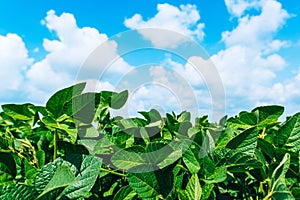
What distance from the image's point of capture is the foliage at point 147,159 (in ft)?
2.84

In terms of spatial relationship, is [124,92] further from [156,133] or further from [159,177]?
[159,177]

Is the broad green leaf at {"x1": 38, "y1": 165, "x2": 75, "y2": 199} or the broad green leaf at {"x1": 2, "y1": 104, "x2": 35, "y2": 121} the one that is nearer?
the broad green leaf at {"x1": 38, "y1": 165, "x2": 75, "y2": 199}

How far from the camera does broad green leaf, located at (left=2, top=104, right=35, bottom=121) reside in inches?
51.4

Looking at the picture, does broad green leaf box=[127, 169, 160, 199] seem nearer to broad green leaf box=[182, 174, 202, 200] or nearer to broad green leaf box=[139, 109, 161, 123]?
broad green leaf box=[182, 174, 202, 200]

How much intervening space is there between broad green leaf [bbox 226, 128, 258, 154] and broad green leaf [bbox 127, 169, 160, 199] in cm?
23

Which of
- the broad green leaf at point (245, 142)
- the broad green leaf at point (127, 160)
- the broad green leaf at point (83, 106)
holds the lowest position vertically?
the broad green leaf at point (127, 160)

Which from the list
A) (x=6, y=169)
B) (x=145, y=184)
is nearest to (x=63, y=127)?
(x=6, y=169)

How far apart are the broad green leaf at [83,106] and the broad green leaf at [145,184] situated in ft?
0.80

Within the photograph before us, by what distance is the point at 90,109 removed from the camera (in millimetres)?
1095

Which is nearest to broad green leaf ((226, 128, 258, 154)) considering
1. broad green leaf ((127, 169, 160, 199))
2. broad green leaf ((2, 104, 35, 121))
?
broad green leaf ((127, 169, 160, 199))

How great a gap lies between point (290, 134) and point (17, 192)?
80 centimetres

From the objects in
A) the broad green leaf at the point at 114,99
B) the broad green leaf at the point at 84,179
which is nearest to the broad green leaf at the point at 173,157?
the broad green leaf at the point at 84,179

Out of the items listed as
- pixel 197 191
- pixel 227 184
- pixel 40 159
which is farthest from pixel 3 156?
pixel 227 184

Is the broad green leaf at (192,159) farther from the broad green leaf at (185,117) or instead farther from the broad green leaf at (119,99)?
the broad green leaf at (185,117)
